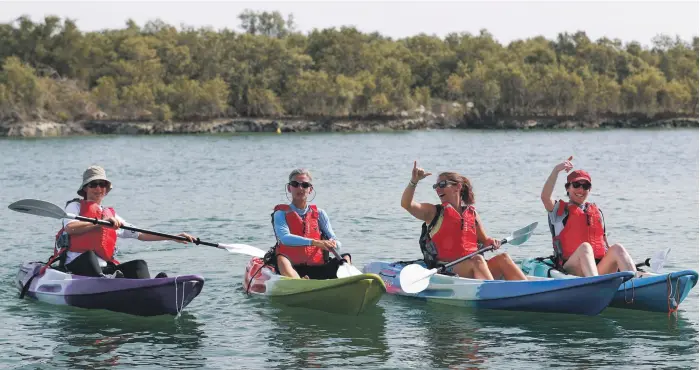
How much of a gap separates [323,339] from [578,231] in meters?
2.96

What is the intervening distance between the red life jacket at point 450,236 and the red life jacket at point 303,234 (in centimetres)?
115

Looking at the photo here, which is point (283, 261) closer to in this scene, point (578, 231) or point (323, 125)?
point (578, 231)

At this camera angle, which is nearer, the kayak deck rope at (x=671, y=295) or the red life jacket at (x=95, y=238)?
the kayak deck rope at (x=671, y=295)

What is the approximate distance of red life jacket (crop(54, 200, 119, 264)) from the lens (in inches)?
449

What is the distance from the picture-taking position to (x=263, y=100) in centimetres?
9881

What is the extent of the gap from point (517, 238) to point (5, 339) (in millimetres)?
5686

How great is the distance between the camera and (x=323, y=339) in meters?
10.9

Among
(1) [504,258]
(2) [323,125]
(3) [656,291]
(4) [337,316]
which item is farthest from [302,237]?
(2) [323,125]

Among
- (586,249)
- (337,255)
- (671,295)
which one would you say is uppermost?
(586,249)

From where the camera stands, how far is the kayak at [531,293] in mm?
10961

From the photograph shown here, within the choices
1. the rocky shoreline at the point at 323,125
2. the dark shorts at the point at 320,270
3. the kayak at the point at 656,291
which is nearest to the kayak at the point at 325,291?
the dark shorts at the point at 320,270

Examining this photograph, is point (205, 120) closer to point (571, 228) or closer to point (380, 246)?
point (380, 246)

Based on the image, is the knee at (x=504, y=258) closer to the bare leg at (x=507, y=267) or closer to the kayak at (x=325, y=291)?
the bare leg at (x=507, y=267)

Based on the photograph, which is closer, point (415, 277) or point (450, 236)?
point (415, 277)
